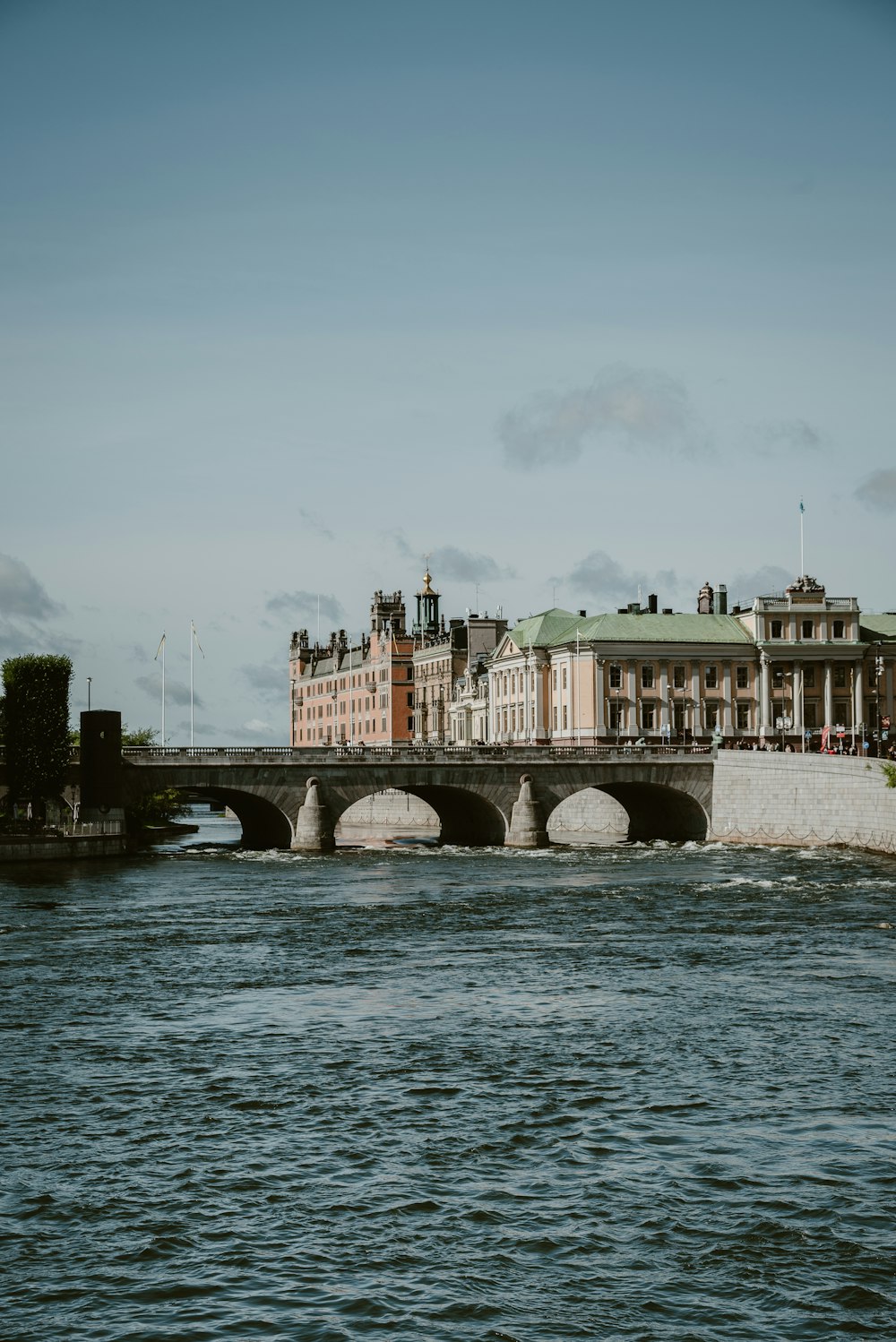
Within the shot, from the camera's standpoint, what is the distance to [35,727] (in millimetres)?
98188

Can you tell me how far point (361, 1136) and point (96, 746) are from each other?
7372 centimetres

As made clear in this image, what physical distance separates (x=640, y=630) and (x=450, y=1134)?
4871 inches

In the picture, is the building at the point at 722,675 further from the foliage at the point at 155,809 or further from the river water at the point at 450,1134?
the river water at the point at 450,1134

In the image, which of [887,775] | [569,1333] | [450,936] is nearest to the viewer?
[569,1333]

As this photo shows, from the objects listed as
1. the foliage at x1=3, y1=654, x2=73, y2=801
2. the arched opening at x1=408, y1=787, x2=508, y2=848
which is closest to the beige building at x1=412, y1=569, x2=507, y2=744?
the arched opening at x1=408, y1=787, x2=508, y2=848

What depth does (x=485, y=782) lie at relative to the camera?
109 metres

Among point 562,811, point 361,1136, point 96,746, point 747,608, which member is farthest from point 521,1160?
point 747,608

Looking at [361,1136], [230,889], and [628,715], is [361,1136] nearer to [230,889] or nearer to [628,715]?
[230,889]

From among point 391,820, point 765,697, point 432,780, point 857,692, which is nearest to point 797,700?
point 765,697

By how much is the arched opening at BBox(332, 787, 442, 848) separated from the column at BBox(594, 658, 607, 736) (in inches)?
704

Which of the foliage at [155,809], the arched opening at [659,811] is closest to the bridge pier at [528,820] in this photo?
the arched opening at [659,811]

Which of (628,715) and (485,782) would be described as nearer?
(485,782)

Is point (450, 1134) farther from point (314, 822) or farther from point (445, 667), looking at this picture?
point (445, 667)

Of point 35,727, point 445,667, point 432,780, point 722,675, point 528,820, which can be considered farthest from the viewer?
point 445,667
